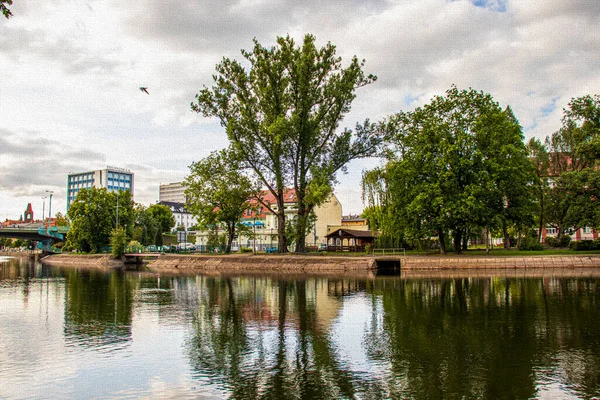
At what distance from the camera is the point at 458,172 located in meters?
46.4

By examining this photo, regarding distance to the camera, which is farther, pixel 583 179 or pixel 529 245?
pixel 529 245

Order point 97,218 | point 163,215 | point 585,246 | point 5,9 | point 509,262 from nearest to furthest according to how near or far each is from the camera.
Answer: point 5,9 → point 509,262 → point 585,246 → point 97,218 → point 163,215

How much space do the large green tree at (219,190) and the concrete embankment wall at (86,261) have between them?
1976 cm

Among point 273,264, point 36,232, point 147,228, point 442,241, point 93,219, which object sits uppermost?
point 93,219

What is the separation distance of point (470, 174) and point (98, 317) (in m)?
37.1

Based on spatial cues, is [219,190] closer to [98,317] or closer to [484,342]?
[98,317]

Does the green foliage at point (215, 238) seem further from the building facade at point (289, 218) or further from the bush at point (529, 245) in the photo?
the bush at point (529, 245)

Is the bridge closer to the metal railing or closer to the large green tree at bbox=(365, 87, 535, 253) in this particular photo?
the metal railing

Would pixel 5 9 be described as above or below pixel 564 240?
above

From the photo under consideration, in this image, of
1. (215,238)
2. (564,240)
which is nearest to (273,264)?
(215,238)

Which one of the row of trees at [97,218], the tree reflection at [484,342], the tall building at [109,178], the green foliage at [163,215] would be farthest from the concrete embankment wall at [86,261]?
the tall building at [109,178]

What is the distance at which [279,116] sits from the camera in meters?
45.8

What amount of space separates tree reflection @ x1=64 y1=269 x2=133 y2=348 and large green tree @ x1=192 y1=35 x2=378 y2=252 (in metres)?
Answer: 22.0

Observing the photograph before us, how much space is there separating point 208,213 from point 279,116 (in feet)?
59.3
